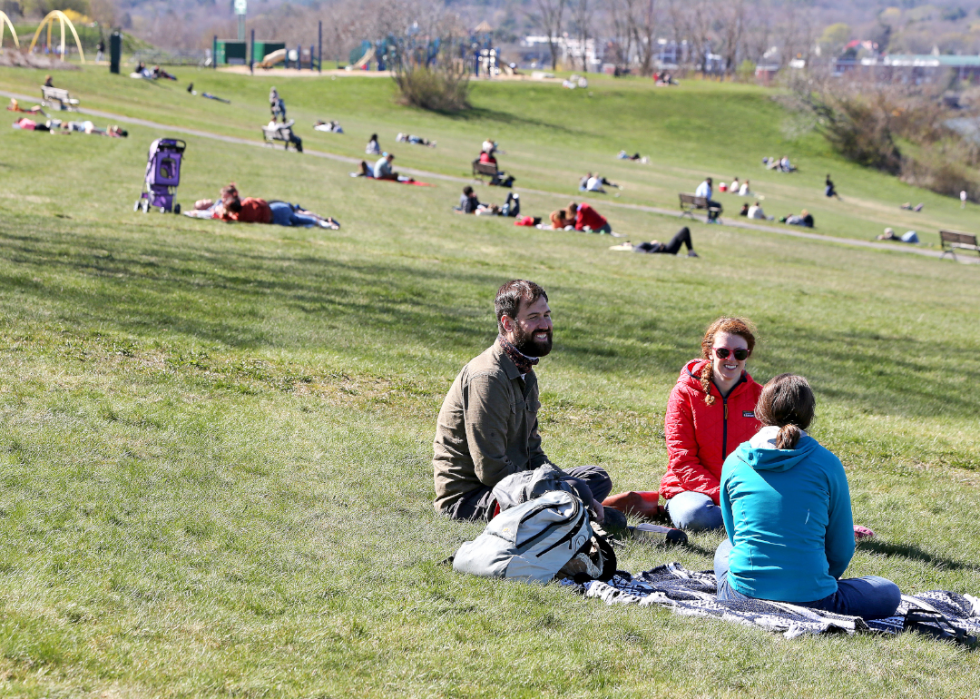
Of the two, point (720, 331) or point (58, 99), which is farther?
point (58, 99)

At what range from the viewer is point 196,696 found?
11.6 feet

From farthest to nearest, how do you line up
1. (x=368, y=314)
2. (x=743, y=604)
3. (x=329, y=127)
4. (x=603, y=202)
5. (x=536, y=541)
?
1. (x=329, y=127)
2. (x=603, y=202)
3. (x=368, y=314)
4. (x=536, y=541)
5. (x=743, y=604)

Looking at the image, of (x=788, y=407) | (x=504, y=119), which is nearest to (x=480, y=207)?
(x=788, y=407)

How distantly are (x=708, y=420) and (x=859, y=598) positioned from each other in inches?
84.0

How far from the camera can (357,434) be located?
26.4 ft

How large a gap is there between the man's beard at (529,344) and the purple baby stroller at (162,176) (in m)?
13.9

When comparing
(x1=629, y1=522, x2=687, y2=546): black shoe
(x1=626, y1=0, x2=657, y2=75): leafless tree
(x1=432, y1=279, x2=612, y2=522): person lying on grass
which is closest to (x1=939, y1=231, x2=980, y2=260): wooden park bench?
(x1=629, y1=522, x2=687, y2=546): black shoe

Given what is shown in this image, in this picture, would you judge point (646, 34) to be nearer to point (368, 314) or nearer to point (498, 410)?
point (368, 314)

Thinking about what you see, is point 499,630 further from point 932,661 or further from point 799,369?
point 799,369

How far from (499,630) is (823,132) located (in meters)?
76.9

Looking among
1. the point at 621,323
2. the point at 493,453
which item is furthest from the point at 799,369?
the point at 493,453

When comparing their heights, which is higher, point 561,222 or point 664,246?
point 561,222

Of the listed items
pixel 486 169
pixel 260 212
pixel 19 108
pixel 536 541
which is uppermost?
pixel 19 108

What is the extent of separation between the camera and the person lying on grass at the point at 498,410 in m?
5.67
